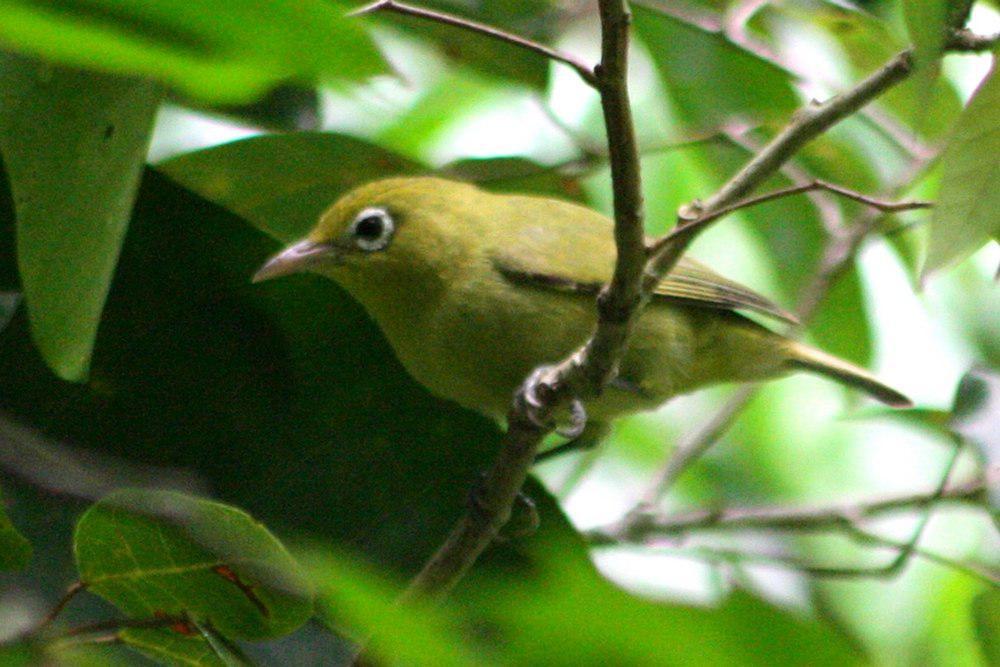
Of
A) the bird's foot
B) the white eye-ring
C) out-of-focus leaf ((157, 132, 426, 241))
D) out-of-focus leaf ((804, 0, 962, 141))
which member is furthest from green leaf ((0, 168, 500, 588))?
out-of-focus leaf ((804, 0, 962, 141))

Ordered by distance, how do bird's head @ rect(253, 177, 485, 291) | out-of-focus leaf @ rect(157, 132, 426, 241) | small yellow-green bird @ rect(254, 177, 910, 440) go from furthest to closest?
bird's head @ rect(253, 177, 485, 291) → small yellow-green bird @ rect(254, 177, 910, 440) → out-of-focus leaf @ rect(157, 132, 426, 241)

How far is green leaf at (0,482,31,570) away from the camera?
5.88 feet

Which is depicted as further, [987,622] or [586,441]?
[586,441]

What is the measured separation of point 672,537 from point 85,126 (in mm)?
2368

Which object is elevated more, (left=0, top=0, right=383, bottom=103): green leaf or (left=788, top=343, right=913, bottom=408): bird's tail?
(left=0, top=0, right=383, bottom=103): green leaf

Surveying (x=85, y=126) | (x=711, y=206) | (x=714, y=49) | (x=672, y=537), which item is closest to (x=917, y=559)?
(x=672, y=537)

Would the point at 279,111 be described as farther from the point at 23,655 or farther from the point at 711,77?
the point at 23,655

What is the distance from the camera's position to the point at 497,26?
3.22 m

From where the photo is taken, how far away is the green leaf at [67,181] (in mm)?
1982

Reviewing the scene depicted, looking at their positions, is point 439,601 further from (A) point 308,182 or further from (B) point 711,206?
(A) point 308,182

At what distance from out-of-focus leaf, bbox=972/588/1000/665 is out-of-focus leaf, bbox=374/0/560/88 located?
182cm

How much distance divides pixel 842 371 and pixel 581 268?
1118 millimetres

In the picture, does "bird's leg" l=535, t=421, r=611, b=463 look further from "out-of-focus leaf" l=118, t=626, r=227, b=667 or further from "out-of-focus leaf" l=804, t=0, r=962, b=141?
"out-of-focus leaf" l=118, t=626, r=227, b=667

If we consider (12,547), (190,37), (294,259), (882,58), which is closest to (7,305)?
(294,259)
